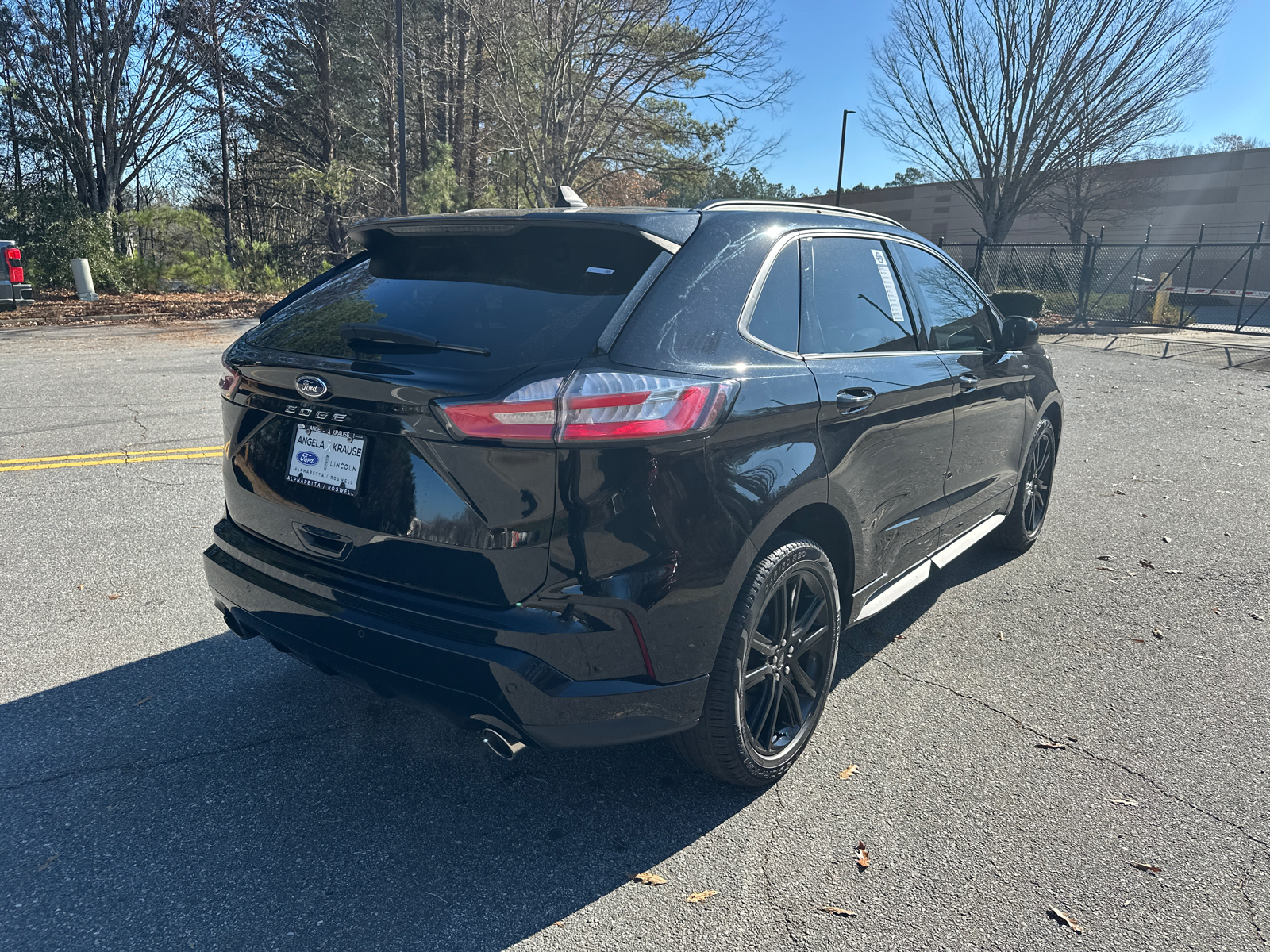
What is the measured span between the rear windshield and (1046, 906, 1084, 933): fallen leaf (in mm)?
1971

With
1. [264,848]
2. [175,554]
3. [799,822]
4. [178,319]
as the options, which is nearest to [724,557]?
[799,822]

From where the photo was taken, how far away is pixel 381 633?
2332 millimetres

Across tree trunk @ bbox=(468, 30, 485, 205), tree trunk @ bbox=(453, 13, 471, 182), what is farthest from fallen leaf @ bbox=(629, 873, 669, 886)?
tree trunk @ bbox=(468, 30, 485, 205)

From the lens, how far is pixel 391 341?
2443 millimetres

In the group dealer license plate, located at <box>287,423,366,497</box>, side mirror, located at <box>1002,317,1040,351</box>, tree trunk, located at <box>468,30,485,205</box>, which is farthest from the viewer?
tree trunk, located at <box>468,30,485,205</box>

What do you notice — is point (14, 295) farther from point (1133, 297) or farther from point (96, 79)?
point (1133, 297)

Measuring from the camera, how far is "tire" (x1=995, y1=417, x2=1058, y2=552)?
4953mm

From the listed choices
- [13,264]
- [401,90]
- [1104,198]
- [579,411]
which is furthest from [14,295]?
[1104,198]

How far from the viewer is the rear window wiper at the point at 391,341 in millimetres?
2349

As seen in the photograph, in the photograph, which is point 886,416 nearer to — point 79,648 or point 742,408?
point 742,408

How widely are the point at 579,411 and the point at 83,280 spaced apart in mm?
22268

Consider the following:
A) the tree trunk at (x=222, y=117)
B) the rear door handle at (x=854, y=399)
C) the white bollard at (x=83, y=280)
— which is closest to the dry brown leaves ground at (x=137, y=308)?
the white bollard at (x=83, y=280)

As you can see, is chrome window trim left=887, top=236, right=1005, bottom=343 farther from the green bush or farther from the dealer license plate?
the dealer license plate

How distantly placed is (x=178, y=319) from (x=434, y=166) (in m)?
11.1
